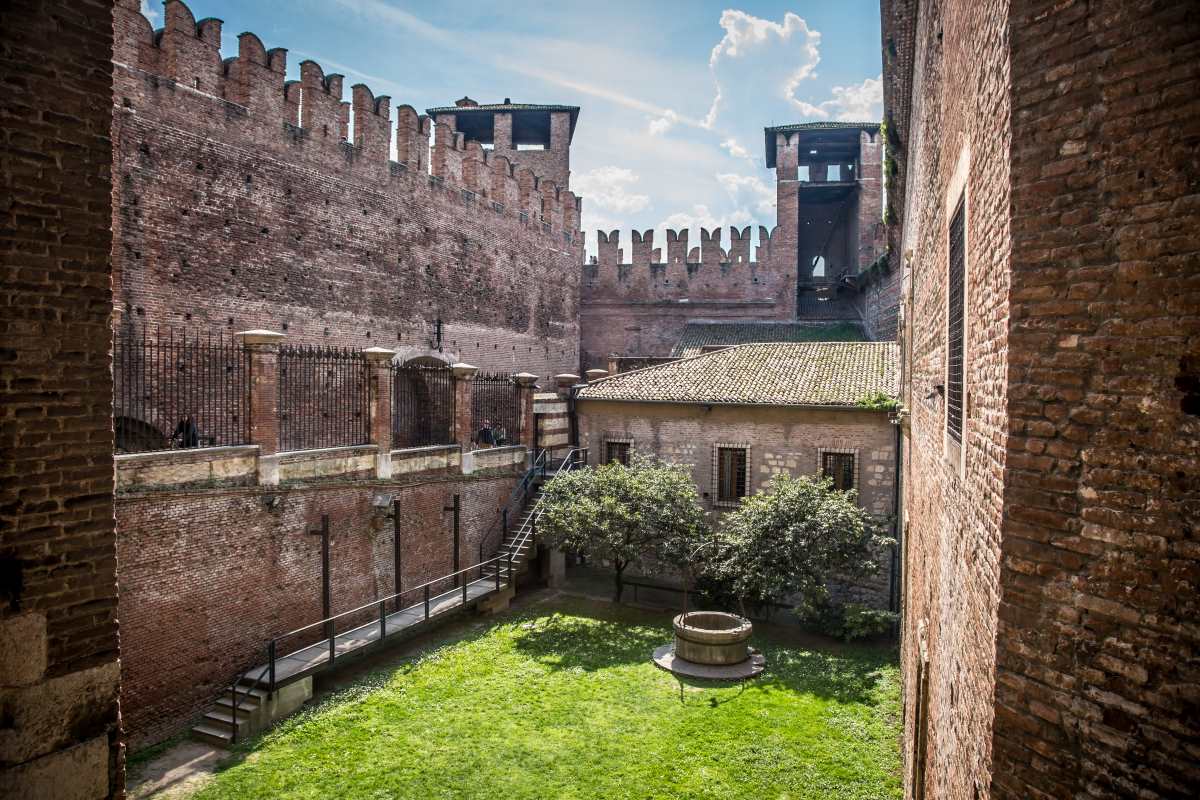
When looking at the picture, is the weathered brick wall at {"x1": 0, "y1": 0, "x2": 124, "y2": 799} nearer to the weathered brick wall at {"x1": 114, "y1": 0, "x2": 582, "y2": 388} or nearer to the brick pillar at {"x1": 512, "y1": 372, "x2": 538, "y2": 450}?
the weathered brick wall at {"x1": 114, "y1": 0, "x2": 582, "y2": 388}

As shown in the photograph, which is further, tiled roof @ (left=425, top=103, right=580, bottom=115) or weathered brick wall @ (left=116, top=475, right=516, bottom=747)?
tiled roof @ (left=425, top=103, right=580, bottom=115)

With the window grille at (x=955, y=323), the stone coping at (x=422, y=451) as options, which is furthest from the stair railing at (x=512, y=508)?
the window grille at (x=955, y=323)

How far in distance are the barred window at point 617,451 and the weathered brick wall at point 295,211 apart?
6381 mm

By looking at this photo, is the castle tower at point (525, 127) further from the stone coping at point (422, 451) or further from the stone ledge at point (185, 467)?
the stone ledge at point (185, 467)

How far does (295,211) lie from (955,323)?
16.5m

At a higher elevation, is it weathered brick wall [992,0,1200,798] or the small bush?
weathered brick wall [992,0,1200,798]

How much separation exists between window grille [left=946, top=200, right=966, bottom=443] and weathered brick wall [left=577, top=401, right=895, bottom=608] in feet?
36.9

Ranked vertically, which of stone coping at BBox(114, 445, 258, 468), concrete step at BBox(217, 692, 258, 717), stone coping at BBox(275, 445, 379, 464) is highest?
stone coping at BBox(114, 445, 258, 468)

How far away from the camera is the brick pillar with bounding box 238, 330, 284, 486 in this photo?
Result: 1151cm

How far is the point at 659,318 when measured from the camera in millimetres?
31016

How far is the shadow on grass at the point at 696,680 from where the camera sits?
37.1 ft

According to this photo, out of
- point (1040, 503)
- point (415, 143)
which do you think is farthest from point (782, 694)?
point (415, 143)

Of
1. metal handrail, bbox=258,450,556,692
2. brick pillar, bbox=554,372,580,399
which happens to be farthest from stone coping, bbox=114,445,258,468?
brick pillar, bbox=554,372,580,399

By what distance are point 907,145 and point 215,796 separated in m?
12.2
